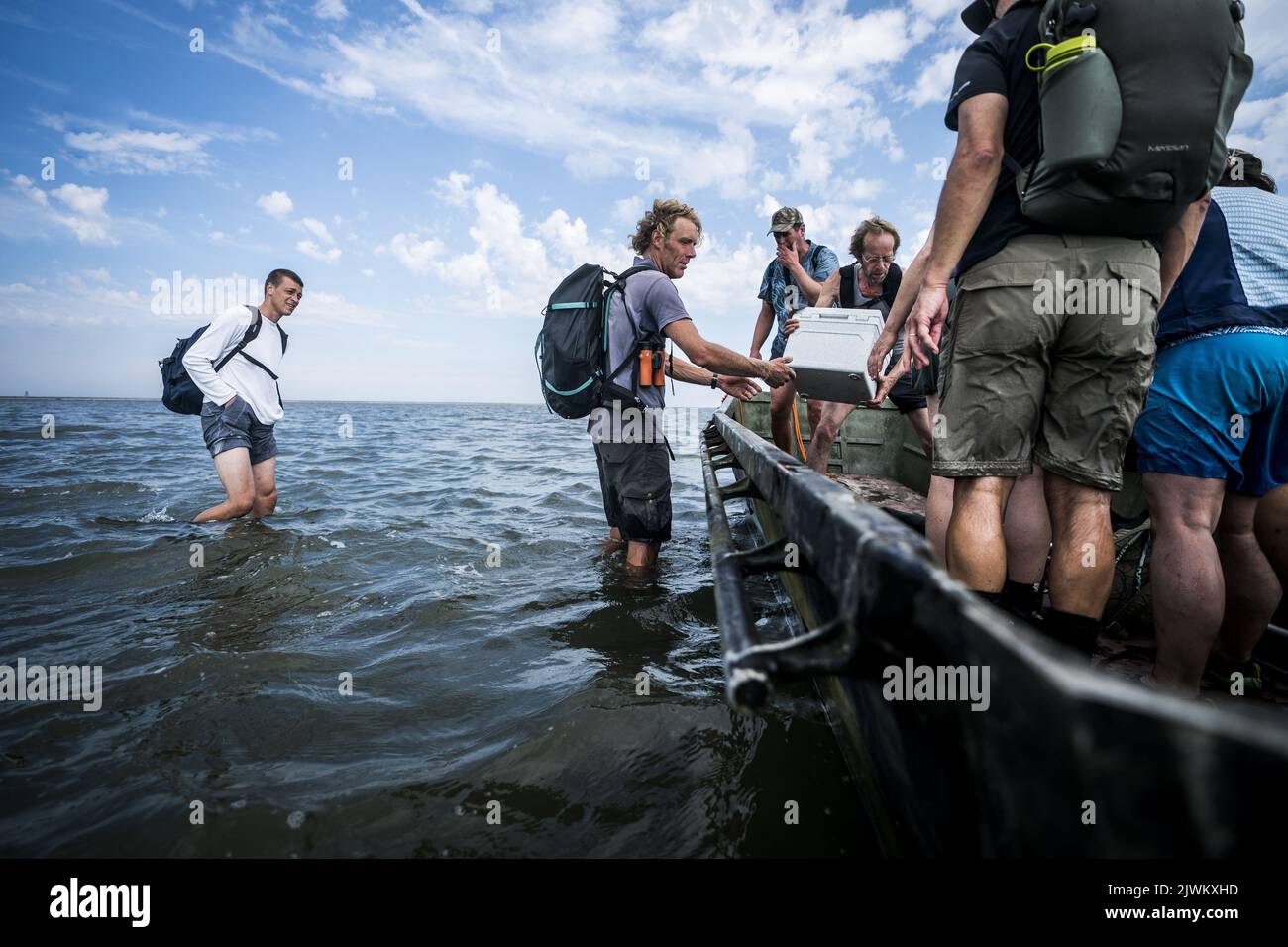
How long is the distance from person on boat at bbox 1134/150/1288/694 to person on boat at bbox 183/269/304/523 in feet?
20.6

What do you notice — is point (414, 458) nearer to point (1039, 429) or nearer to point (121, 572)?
point (121, 572)

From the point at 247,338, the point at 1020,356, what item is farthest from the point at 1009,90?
the point at 247,338

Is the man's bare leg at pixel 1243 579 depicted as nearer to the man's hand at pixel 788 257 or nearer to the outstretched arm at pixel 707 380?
the outstretched arm at pixel 707 380

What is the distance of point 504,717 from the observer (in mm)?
2387

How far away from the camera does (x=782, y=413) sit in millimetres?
5758

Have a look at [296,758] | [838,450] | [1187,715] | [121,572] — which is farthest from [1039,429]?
[121,572]

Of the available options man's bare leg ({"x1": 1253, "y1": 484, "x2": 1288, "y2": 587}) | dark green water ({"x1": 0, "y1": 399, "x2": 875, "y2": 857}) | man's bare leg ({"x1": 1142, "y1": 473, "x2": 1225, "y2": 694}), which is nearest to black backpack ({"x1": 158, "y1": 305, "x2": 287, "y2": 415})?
dark green water ({"x1": 0, "y1": 399, "x2": 875, "y2": 857})

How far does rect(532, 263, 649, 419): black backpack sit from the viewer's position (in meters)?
3.93

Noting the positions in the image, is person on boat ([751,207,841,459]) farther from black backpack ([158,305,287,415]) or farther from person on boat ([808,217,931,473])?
black backpack ([158,305,287,415])

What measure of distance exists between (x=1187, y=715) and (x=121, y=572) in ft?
18.4

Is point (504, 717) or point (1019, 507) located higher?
point (1019, 507)
